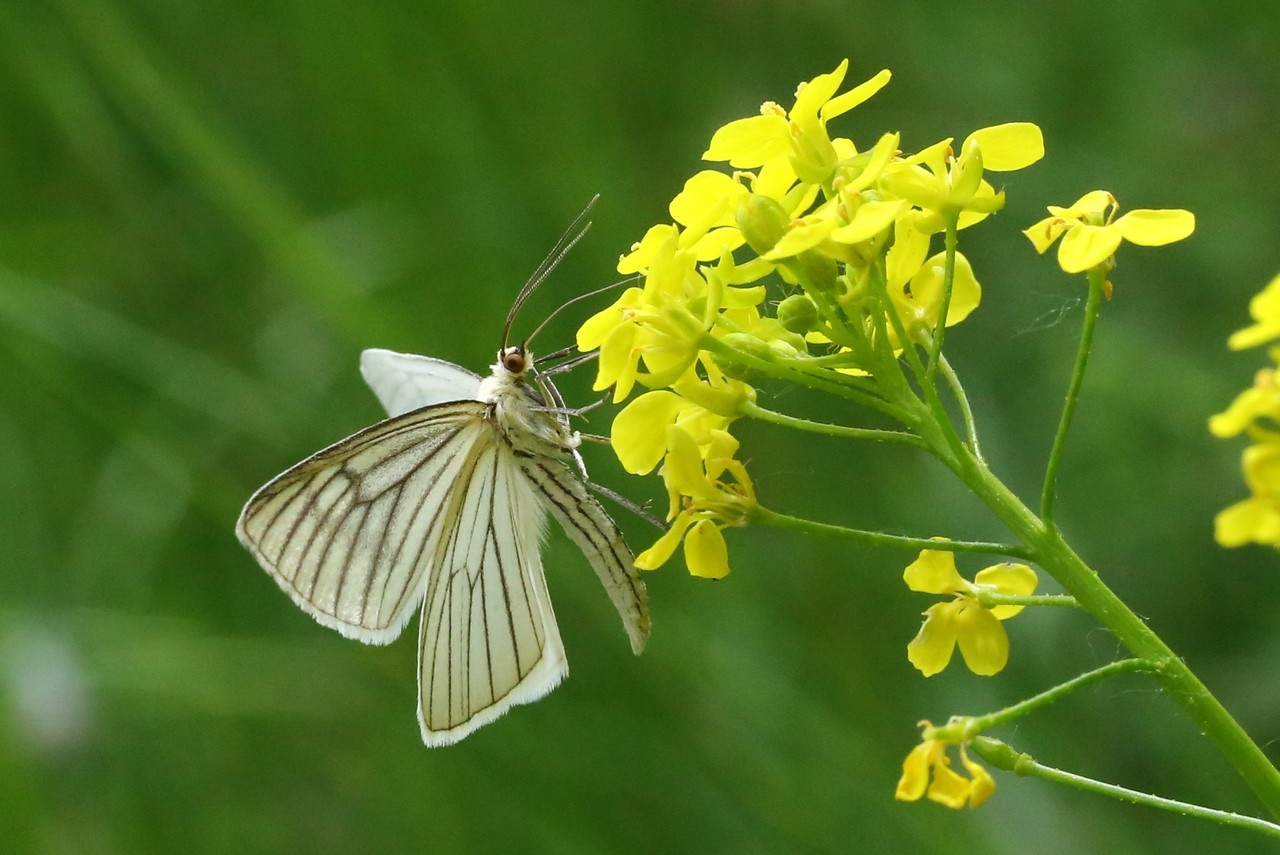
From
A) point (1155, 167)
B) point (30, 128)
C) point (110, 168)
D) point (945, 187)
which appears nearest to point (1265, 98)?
point (1155, 167)

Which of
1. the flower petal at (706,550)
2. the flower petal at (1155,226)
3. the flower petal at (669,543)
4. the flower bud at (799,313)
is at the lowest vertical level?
the flower petal at (706,550)

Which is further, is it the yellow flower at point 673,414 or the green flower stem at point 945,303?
the yellow flower at point 673,414

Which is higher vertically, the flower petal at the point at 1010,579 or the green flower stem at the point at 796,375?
the green flower stem at the point at 796,375

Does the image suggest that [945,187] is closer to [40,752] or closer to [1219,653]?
[1219,653]

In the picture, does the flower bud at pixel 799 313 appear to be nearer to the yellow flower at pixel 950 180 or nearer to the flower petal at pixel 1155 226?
the yellow flower at pixel 950 180

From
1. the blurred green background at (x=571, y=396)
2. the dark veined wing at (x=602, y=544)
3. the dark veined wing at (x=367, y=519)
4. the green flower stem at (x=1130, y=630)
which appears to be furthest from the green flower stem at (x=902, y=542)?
the blurred green background at (x=571, y=396)

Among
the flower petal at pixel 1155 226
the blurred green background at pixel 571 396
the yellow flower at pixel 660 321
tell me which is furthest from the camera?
the blurred green background at pixel 571 396

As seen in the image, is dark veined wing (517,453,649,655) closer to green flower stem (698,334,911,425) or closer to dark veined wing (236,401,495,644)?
dark veined wing (236,401,495,644)

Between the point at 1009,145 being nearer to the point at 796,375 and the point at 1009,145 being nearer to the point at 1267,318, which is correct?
the point at 796,375
